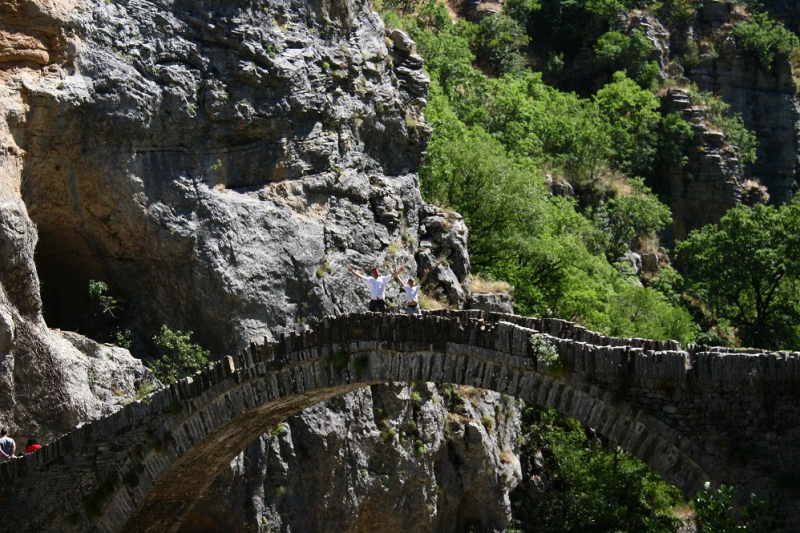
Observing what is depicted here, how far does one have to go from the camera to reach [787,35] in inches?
2574

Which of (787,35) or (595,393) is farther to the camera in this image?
(787,35)

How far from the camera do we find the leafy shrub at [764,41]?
64562 millimetres

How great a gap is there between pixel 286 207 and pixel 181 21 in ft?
16.3

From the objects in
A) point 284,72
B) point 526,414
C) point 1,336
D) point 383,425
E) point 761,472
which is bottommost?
point 526,414

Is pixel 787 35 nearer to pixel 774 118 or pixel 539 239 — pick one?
pixel 774 118

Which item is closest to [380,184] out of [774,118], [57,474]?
[57,474]

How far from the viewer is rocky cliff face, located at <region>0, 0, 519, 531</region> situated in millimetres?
24703

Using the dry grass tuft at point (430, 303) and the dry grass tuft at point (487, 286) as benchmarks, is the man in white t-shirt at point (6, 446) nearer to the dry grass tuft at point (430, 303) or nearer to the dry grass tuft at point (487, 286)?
the dry grass tuft at point (430, 303)

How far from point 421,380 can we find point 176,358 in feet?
25.9

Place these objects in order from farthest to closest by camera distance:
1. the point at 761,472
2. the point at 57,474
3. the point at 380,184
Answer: the point at 380,184, the point at 57,474, the point at 761,472

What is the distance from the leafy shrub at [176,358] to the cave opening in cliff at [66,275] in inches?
89.3

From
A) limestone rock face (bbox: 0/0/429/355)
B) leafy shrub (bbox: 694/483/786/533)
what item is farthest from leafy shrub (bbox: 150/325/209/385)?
leafy shrub (bbox: 694/483/786/533)

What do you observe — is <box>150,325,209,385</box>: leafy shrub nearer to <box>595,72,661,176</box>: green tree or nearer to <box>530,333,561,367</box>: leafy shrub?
<box>530,333,561,367</box>: leafy shrub

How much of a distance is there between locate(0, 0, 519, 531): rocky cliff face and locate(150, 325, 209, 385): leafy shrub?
583mm
